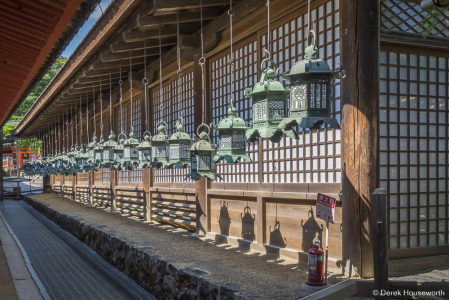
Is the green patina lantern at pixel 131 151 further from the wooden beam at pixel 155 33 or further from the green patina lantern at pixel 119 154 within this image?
the wooden beam at pixel 155 33

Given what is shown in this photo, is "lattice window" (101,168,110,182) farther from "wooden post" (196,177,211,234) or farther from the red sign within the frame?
the red sign

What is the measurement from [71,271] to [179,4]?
671 centimetres

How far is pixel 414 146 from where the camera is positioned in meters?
7.34

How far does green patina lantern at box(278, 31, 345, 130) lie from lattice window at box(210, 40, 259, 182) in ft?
15.0

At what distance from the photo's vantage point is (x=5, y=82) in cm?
717

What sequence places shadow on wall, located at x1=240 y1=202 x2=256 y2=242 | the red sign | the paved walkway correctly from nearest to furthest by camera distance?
the red sign
the paved walkway
shadow on wall, located at x1=240 y1=202 x2=256 y2=242

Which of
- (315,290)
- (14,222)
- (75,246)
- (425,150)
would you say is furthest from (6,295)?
(14,222)

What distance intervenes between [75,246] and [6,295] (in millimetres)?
8224

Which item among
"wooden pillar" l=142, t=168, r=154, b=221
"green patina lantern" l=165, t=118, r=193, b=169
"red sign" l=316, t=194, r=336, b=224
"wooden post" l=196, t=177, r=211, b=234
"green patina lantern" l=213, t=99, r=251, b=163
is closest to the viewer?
"red sign" l=316, t=194, r=336, b=224

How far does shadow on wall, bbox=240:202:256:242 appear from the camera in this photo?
9430 mm

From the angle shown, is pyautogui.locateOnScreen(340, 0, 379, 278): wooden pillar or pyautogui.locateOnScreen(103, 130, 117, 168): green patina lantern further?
pyautogui.locateOnScreen(103, 130, 117, 168): green patina lantern

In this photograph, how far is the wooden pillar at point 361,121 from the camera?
6.52 meters

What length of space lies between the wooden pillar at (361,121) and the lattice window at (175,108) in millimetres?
6048

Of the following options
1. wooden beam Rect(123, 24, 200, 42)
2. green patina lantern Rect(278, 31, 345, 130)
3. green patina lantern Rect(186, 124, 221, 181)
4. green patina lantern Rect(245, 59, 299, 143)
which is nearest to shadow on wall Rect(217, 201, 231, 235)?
green patina lantern Rect(186, 124, 221, 181)
